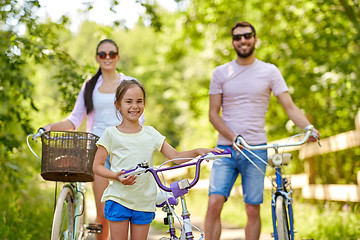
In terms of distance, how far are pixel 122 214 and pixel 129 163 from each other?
1.16ft

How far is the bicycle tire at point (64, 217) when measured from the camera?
458 centimetres

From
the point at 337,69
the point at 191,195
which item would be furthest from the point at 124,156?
the point at 191,195

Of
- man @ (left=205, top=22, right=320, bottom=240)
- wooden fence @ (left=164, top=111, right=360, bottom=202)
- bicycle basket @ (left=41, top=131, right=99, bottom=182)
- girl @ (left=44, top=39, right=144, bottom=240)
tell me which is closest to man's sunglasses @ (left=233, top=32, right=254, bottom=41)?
man @ (left=205, top=22, right=320, bottom=240)

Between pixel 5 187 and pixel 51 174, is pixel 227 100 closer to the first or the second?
pixel 51 174

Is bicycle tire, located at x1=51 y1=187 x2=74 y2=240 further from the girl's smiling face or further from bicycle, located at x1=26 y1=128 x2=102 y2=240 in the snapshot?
the girl's smiling face

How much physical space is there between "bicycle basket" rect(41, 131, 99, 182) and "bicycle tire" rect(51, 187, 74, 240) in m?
0.25

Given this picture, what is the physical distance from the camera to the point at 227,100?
18.0 ft

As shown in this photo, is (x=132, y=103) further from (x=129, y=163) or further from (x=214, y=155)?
(x=214, y=155)

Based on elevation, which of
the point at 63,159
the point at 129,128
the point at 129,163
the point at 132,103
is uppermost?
the point at 132,103

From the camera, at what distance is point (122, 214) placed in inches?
156

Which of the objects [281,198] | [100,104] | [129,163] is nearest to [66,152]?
[100,104]

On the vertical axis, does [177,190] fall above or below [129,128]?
below

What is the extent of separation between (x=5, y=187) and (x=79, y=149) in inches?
175

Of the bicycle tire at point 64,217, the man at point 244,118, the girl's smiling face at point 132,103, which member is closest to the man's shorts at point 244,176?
the man at point 244,118
